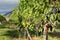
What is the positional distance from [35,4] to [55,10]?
79.7 inches

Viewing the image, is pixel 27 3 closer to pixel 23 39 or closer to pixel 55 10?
pixel 55 10

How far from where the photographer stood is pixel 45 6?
23.8m

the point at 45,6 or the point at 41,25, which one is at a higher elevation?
the point at 45,6

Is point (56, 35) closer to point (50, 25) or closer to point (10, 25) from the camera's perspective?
point (10, 25)

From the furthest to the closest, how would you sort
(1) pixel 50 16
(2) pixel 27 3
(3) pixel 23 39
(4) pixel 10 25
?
(4) pixel 10 25
(3) pixel 23 39
(2) pixel 27 3
(1) pixel 50 16

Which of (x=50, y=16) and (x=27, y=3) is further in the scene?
(x=27, y=3)

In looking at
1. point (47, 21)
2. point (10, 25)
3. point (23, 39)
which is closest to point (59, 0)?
point (47, 21)

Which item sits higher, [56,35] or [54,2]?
[54,2]

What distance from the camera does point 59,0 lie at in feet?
78.1

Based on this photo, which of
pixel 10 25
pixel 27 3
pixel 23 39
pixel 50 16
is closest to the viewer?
pixel 50 16

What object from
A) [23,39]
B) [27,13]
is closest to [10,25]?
[23,39]

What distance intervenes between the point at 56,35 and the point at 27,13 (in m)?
26.5

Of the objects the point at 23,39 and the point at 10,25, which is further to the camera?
the point at 10,25

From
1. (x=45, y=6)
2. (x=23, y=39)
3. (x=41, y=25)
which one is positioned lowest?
(x=23, y=39)
